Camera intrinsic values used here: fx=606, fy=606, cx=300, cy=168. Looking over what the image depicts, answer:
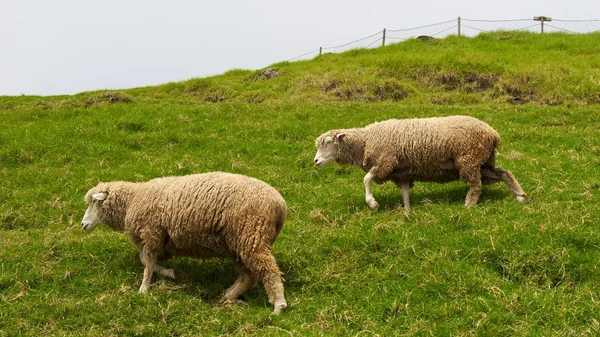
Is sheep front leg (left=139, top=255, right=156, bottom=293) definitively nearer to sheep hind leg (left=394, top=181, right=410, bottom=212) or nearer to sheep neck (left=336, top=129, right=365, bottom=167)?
sheep hind leg (left=394, top=181, right=410, bottom=212)

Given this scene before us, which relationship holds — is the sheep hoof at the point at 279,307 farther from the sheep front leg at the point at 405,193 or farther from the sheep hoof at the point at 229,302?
the sheep front leg at the point at 405,193

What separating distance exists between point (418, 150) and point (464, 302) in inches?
162

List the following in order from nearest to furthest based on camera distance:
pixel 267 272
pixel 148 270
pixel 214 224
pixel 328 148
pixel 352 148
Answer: pixel 267 272 < pixel 214 224 < pixel 148 270 < pixel 352 148 < pixel 328 148

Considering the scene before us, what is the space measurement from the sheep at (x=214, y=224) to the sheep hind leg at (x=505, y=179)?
4.46m

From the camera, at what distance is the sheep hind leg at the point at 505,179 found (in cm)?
1046

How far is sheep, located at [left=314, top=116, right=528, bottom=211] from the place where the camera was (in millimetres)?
10531

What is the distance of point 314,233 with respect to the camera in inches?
392

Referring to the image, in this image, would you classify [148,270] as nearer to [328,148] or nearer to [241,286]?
[241,286]

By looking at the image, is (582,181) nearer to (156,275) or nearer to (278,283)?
Result: (278,283)

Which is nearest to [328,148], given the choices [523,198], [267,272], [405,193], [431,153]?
[405,193]

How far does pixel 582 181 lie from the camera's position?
1127 cm

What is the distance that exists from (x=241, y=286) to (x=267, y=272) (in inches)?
19.7

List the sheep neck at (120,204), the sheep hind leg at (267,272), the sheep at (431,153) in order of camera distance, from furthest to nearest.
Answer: the sheep at (431,153) < the sheep neck at (120,204) < the sheep hind leg at (267,272)

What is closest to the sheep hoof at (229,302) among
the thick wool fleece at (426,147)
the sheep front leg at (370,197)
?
the sheep front leg at (370,197)
